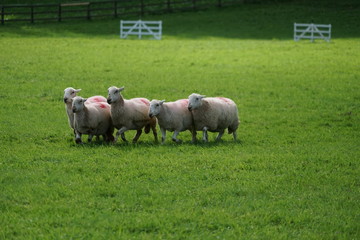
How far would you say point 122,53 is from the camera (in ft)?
103

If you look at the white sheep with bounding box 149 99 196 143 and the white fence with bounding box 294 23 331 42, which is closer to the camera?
the white sheep with bounding box 149 99 196 143

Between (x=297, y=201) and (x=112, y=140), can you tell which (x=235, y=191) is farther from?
(x=112, y=140)

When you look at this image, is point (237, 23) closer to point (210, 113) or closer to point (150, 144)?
point (210, 113)

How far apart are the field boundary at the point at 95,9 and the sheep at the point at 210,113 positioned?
3019 cm

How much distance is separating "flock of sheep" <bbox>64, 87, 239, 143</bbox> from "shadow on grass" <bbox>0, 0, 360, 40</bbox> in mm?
24546

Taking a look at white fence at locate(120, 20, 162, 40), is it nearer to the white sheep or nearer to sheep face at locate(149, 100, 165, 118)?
the white sheep

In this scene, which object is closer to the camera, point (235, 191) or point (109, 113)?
point (235, 191)

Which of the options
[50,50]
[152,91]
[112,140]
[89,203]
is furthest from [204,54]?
[89,203]

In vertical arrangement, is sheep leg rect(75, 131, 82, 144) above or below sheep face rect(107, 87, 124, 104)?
below

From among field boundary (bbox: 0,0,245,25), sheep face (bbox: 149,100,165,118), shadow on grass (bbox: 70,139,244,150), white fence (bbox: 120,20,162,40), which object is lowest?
shadow on grass (bbox: 70,139,244,150)

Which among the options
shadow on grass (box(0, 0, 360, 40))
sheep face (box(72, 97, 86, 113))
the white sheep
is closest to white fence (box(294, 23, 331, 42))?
shadow on grass (box(0, 0, 360, 40))

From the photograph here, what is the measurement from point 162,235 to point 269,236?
4.42 ft

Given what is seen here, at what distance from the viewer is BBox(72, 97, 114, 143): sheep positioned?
13406mm

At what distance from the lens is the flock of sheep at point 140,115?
13523 millimetres
